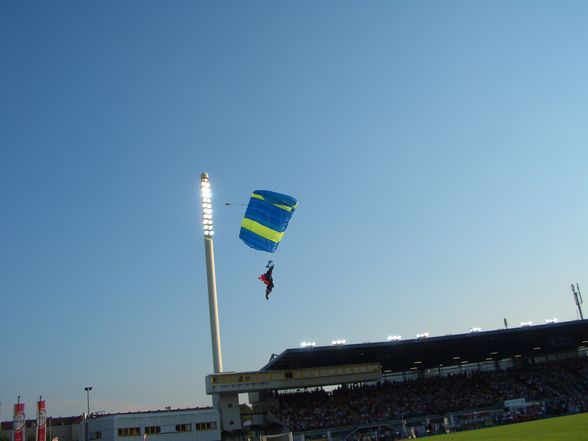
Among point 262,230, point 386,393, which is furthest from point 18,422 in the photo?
point 386,393

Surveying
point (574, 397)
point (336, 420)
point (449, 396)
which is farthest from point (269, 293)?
point (574, 397)

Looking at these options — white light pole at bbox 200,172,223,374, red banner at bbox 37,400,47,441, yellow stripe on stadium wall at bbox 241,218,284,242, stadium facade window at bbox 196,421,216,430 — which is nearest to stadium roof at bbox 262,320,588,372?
white light pole at bbox 200,172,223,374

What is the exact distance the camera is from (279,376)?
5809cm

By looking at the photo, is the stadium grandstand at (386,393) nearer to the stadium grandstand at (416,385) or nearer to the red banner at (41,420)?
the stadium grandstand at (416,385)

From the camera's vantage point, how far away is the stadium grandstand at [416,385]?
2299 inches

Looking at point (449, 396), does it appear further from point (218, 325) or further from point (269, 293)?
point (269, 293)

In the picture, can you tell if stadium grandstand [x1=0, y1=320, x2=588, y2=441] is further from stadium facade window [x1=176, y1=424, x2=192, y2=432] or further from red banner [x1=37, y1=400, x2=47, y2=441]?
red banner [x1=37, y1=400, x2=47, y2=441]

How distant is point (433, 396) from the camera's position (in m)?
69.0

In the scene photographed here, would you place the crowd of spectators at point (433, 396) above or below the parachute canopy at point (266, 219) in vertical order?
below

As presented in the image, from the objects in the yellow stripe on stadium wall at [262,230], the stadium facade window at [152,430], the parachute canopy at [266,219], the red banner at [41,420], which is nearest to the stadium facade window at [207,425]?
the stadium facade window at [152,430]

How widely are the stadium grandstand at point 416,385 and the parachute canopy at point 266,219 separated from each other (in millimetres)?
17988

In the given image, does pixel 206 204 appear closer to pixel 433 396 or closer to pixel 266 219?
pixel 266 219

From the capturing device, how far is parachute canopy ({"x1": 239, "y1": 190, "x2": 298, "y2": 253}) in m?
41.6

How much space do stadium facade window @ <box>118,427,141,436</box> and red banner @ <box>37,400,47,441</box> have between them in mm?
11138
